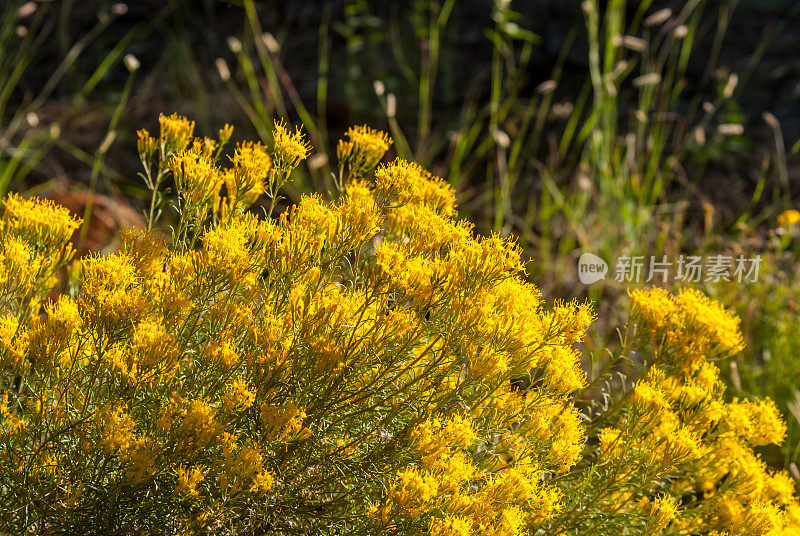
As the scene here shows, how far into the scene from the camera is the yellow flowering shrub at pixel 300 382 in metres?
1.43

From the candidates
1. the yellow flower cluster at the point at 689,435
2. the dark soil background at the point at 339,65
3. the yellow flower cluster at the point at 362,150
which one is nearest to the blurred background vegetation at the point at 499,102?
the dark soil background at the point at 339,65

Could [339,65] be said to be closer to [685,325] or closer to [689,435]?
[685,325]

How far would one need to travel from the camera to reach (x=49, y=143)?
550cm

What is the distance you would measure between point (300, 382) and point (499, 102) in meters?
4.19

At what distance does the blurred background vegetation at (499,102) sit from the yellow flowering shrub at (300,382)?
220 centimetres

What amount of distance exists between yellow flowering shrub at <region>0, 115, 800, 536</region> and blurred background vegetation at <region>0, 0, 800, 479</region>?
86.8 inches

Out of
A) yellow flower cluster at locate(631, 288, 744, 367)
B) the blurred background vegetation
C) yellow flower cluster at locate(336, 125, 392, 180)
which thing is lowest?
the blurred background vegetation

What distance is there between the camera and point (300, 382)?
1.51 metres

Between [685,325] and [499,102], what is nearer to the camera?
[685,325]

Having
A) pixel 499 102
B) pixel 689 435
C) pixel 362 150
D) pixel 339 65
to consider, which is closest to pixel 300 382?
pixel 362 150

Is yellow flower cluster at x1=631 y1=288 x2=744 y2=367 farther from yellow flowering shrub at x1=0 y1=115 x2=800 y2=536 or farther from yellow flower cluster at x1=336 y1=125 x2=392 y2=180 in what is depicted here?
yellow flower cluster at x1=336 y1=125 x2=392 y2=180

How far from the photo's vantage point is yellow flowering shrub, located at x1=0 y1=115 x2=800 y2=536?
4.69 ft

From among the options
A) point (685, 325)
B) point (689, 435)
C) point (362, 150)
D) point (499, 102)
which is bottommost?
point (499, 102)

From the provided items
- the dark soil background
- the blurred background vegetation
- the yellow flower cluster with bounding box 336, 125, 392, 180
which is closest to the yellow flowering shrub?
the yellow flower cluster with bounding box 336, 125, 392, 180
